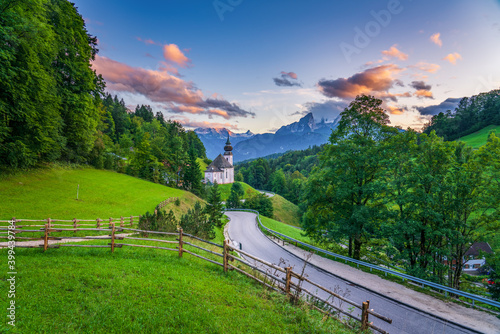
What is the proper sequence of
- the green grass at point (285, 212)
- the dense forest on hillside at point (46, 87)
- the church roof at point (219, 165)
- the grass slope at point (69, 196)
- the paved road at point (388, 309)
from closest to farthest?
1. the paved road at point (388, 309)
2. the dense forest on hillside at point (46, 87)
3. the grass slope at point (69, 196)
4. the green grass at point (285, 212)
5. the church roof at point (219, 165)

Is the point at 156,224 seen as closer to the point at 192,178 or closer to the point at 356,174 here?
the point at 356,174

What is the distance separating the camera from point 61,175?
2759 centimetres

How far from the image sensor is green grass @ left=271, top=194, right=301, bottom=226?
202 feet

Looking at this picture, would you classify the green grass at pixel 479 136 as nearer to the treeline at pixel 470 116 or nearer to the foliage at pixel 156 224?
the treeline at pixel 470 116

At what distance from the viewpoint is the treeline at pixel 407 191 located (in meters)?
13.8

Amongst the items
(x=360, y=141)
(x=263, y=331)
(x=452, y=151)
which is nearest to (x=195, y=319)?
(x=263, y=331)

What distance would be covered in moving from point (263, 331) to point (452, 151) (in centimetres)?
1715

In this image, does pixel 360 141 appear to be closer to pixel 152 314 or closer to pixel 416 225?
pixel 416 225

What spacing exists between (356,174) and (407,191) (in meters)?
3.58

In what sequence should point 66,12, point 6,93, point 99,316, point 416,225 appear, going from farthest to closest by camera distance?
point 66,12 → point 6,93 → point 416,225 → point 99,316

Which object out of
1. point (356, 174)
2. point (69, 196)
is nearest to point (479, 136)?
point (356, 174)

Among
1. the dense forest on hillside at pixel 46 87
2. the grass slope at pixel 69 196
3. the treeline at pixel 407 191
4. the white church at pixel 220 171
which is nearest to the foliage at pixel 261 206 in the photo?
the grass slope at pixel 69 196

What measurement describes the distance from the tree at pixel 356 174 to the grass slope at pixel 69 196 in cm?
2110

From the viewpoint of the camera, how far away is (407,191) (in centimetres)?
1589
